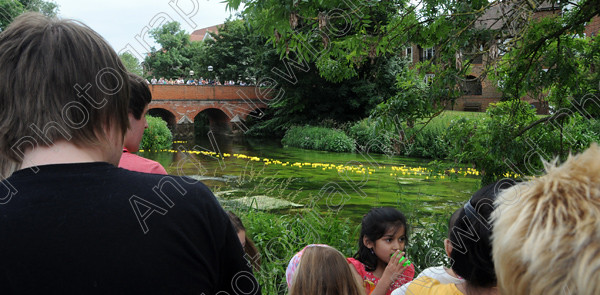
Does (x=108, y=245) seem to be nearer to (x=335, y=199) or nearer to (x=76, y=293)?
(x=76, y=293)

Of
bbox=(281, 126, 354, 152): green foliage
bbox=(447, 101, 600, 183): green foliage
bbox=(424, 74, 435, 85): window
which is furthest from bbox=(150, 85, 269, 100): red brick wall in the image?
bbox=(447, 101, 600, 183): green foliage

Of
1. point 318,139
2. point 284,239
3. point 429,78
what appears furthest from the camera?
point 318,139

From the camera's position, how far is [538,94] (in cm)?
526

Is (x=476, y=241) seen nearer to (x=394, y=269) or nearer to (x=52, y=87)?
(x=394, y=269)

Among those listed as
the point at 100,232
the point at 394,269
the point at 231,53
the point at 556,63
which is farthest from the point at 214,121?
the point at 100,232

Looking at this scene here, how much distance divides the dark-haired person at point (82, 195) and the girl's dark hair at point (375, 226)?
2.29m

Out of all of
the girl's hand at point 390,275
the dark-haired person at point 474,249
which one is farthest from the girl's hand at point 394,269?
the dark-haired person at point 474,249

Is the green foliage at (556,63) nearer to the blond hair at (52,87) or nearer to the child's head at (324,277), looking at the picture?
the child's head at (324,277)

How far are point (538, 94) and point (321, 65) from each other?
2.40 metres

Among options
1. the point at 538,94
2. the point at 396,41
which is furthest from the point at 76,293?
the point at 538,94

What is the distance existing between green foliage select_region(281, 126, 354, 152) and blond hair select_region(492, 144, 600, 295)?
73.8 ft

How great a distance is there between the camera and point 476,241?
166 centimetres

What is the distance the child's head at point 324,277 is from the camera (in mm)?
2297

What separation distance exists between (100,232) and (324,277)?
1.52 meters
